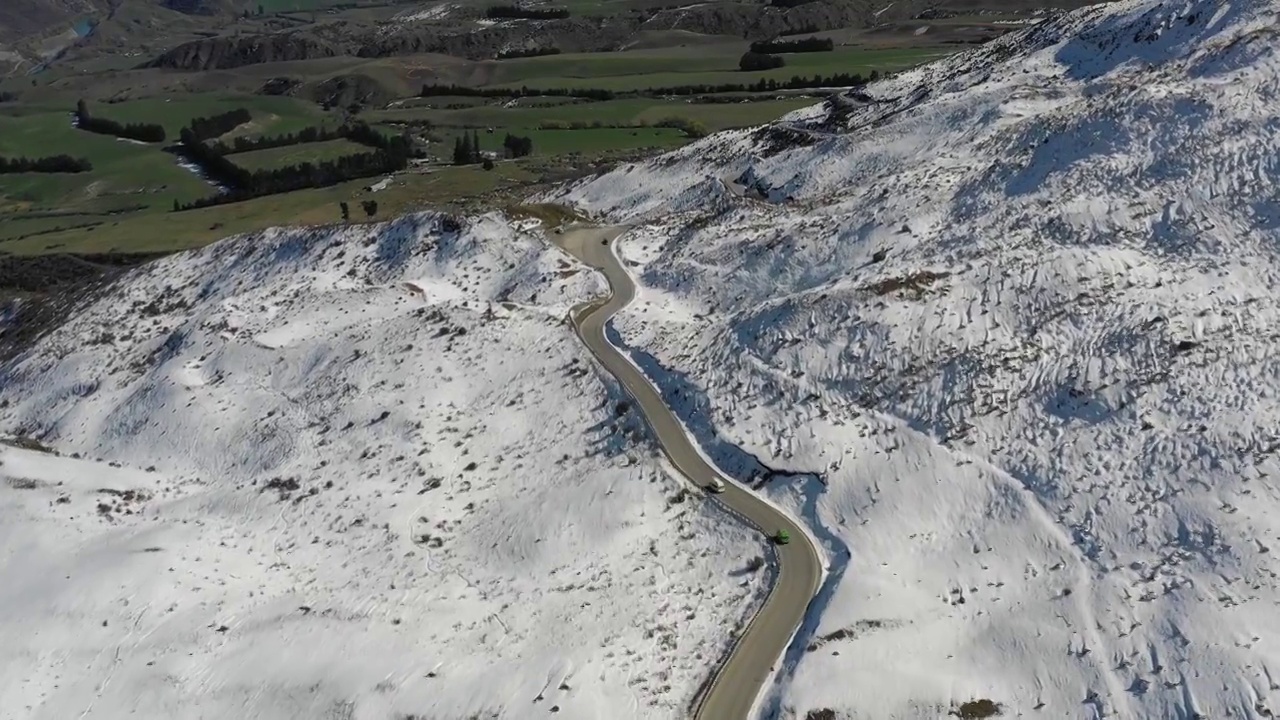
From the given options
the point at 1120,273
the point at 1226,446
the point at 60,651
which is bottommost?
the point at 60,651

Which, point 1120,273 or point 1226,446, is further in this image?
point 1120,273

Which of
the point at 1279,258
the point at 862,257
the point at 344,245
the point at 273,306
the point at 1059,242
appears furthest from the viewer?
the point at 344,245

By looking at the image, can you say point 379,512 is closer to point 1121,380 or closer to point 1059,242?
point 1121,380

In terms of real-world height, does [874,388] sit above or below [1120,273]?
below

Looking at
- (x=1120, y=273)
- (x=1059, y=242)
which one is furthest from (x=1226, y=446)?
(x=1059, y=242)

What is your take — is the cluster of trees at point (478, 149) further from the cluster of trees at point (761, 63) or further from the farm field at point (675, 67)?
the cluster of trees at point (761, 63)

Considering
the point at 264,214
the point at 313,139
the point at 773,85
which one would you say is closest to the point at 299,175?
the point at 264,214

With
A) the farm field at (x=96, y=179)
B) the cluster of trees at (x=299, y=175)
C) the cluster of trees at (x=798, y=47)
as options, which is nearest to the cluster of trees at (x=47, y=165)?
the farm field at (x=96, y=179)
